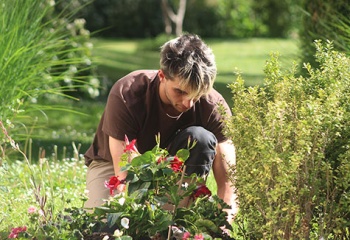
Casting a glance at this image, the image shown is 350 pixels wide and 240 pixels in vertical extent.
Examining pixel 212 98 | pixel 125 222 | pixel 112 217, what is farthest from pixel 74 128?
pixel 125 222

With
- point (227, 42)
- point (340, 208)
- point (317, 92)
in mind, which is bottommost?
point (227, 42)

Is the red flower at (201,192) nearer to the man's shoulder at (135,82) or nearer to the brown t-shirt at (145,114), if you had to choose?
the brown t-shirt at (145,114)

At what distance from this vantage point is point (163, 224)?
3.41 meters

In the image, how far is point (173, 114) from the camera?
14.1 feet

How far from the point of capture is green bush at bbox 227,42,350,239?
10.6ft

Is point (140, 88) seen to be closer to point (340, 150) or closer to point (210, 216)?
point (210, 216)

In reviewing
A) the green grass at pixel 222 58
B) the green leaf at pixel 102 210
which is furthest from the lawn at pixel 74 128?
the green leaf at pixel 102 210

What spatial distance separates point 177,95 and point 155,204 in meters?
0.65

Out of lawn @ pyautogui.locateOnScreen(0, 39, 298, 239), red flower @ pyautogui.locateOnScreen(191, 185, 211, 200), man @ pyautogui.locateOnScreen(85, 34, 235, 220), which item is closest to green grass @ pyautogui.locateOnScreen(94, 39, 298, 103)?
lawn @ pyautogui.locateOnScreen(0, 39, 298, 239)

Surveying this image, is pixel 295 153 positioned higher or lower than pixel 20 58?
higher

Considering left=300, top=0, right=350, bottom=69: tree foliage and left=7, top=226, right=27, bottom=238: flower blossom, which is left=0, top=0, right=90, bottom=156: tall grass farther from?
left=300, top=0, right=350, bottom=69: tree foliage

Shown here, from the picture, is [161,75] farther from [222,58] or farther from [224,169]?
[222,58]

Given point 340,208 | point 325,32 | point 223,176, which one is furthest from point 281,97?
point 325,32

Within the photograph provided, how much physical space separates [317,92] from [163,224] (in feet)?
2.78
